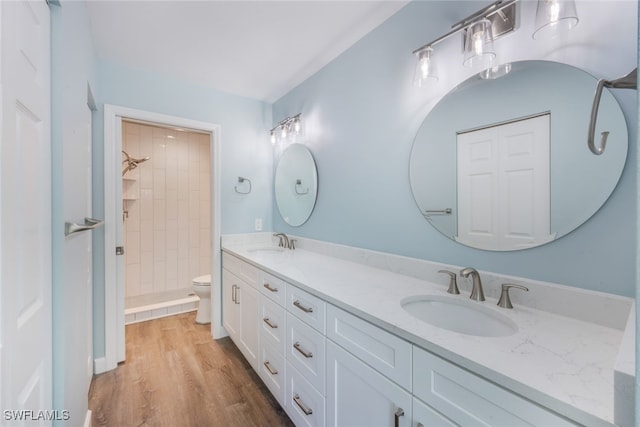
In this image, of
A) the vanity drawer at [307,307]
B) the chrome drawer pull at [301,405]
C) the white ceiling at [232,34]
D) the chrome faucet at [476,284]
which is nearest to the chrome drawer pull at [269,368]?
the chrome drawer pull at [301,405]

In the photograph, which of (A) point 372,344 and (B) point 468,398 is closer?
(B) point 468,398

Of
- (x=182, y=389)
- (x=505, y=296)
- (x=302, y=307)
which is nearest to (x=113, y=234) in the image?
(x=182, y=389)

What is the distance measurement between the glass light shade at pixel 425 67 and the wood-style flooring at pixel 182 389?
2.02 metres

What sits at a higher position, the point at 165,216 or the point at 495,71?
the point at 495,71

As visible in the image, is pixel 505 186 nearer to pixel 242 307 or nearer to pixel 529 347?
pixel 529 347

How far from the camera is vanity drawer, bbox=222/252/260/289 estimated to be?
1854mm

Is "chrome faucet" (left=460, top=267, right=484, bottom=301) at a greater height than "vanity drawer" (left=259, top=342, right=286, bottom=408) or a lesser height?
greater

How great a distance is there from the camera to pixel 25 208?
730 millimetres

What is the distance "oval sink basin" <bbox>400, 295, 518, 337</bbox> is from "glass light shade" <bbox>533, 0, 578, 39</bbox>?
104 centimetres

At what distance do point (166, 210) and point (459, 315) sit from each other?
3705mm

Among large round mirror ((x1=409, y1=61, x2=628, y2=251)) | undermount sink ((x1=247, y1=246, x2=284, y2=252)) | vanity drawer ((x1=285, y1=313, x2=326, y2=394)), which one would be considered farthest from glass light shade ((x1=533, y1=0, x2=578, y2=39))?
undermount sink ((x1=247, y1=246, x2=284, y2=252))

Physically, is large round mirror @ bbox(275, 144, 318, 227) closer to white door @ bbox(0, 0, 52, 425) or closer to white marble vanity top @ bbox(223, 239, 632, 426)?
white marble vanity top @ bbox(223, 239, 632, 426)

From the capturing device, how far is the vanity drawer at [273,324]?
1.51 m

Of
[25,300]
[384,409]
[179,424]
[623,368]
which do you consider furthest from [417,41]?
[179,424]
